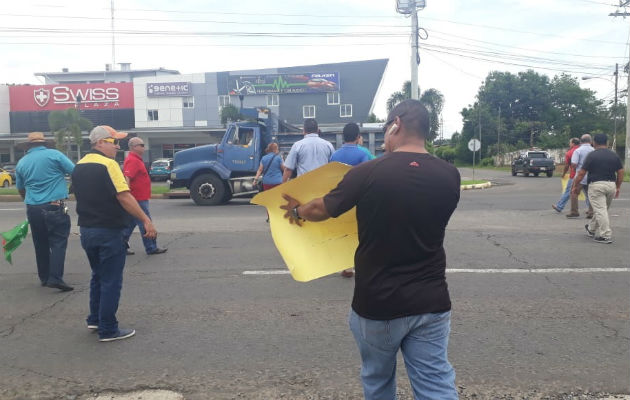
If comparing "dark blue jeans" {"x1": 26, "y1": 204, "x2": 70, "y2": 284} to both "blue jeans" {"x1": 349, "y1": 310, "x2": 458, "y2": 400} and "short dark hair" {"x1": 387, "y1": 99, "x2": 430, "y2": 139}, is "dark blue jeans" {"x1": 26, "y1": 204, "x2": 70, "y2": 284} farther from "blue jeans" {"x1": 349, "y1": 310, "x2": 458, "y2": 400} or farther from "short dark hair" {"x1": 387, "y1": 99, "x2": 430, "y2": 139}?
"short dark hair" {"x1": 387, "y1": 99, "x2": 430, "y2": 139}

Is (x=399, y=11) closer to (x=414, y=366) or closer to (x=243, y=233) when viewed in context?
(x=243, y=233)

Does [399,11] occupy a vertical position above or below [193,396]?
above

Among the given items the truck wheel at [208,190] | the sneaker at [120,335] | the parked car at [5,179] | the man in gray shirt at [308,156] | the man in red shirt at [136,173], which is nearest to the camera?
the sneaker at [120,335]

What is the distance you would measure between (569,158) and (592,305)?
748 cm

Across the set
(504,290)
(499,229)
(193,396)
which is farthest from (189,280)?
(499,229)

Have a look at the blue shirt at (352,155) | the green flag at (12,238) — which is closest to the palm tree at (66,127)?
the green flag at (12,238)

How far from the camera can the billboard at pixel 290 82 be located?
50.3 m

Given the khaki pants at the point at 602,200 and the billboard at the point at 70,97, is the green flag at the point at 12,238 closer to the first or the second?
the khaki pants at the point at 602,200

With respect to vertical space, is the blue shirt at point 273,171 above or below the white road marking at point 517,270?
above

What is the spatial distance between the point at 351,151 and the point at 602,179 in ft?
15.5

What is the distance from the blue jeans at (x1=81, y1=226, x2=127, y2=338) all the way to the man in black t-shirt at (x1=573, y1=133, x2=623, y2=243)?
23.5 ft

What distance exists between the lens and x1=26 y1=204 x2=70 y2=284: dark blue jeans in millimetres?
5949

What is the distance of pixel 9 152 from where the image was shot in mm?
48344

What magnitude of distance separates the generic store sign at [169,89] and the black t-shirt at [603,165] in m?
46.9
